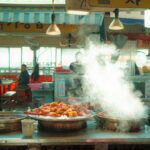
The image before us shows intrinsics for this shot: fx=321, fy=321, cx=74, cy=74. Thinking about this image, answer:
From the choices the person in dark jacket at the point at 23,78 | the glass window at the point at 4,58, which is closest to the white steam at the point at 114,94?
the person in dark jacket at the point at 23,78

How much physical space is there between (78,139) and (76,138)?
0.09 ft

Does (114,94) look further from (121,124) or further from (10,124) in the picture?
(10,124)

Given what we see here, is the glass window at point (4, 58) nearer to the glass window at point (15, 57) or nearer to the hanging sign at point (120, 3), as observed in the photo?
the glass window at point (15, 57)

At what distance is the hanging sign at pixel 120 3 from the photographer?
3.84 metres

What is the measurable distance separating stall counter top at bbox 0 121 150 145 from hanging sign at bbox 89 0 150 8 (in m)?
1.56

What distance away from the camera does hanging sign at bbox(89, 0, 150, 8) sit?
12.6ft

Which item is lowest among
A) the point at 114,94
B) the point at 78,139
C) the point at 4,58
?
the point at 78,139

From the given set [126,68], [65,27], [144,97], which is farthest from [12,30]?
[144,97]

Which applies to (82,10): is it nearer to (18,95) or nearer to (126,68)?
(126,68)

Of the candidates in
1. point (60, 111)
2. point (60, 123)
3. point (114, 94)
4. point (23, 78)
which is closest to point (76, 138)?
point (60, 123)

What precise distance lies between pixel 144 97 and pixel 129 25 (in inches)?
166

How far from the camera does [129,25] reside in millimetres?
9969

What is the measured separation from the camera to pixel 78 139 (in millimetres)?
2979

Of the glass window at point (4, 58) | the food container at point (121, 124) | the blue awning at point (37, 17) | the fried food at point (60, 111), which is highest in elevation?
the blue awning at point (37, 17)
